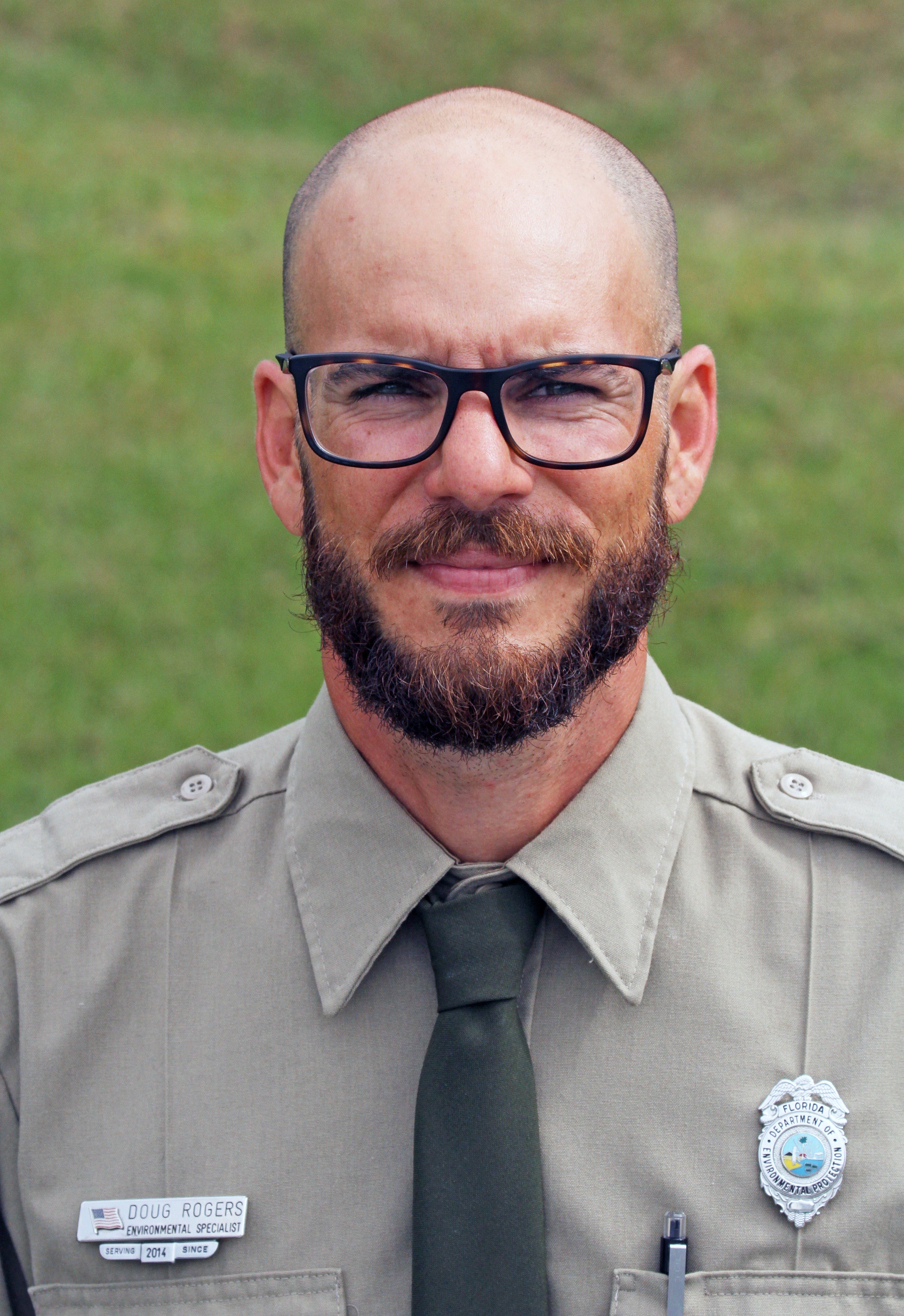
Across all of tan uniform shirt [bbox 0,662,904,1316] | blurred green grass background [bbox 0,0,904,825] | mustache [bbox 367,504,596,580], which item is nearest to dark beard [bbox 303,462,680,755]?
mustache [bbox 367,504,596,580]

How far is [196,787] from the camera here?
8.88 feet

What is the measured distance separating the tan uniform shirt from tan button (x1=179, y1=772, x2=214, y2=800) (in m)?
0.16

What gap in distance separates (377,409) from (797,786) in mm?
1022

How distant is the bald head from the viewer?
7.29 ft

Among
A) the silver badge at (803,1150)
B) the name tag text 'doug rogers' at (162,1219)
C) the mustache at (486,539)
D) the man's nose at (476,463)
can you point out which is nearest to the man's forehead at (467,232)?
the man's nose at (476,463)

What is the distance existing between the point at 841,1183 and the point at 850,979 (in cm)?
31

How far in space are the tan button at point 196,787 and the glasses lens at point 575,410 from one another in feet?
3.15

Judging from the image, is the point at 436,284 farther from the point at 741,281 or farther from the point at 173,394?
the point at 741,281

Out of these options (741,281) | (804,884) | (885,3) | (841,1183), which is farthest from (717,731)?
(885,3)

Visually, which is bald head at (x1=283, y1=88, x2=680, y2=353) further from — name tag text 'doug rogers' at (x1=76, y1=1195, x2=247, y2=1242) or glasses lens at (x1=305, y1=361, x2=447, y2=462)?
name tag text 'doug rogers' at (x1=76, y1=1195, x2=247, y2=1242)

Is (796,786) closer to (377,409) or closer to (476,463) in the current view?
(476,463)

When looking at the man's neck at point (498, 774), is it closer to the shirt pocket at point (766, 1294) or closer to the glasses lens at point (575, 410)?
the glasses lens at point (575, 410)

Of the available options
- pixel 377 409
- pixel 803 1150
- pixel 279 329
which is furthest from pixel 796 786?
pixel 279 329

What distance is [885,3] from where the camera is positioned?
49.6 feet
